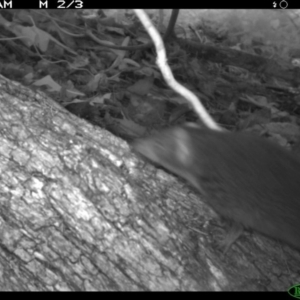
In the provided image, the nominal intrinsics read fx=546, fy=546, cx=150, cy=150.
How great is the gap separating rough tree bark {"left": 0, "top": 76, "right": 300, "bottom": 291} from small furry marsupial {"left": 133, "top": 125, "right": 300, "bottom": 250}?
4 cm

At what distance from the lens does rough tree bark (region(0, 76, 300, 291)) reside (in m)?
1.29

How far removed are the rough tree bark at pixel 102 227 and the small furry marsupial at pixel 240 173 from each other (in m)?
0.04

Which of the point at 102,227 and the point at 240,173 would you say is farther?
the point at 240,173

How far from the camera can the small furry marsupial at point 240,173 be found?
1445 mm

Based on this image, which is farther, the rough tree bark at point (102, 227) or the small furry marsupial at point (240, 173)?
the small furry marsupial at point (240, 173)

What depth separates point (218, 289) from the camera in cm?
131

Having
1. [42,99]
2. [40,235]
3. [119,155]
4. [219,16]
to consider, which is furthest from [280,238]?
[219,16]

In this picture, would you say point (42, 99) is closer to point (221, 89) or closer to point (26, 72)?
point (26, 72)

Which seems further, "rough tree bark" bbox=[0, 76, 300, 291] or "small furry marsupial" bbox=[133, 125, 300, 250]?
"small furry marsupial" bbox=[133, 125, 300, 250]

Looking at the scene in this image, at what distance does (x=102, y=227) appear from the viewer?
135cm

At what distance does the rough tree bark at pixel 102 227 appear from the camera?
50.7 inches

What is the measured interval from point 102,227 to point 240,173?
0.40 m

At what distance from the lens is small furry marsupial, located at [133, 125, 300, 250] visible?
56.9 inches

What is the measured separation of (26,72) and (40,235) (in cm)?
80
